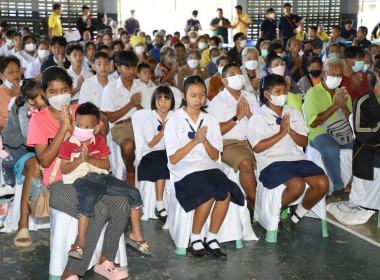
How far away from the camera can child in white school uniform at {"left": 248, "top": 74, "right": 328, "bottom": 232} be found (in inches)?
161

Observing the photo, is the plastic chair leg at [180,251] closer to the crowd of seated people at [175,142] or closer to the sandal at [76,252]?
the crowd of seated people at [175,142]

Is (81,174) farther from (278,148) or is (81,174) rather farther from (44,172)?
(278,148)

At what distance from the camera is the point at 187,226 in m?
3.89

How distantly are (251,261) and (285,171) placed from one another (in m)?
0.71

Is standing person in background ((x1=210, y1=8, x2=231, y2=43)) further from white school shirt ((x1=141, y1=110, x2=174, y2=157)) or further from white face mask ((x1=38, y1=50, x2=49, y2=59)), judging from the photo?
white school shirt ((x1=141, y1=110, x2=174, y2=157))

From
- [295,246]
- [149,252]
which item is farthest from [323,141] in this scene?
[149,252]

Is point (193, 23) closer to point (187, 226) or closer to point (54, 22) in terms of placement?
point (54, 22)

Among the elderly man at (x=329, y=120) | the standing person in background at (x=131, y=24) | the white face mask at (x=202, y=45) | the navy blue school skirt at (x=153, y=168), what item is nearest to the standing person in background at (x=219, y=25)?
the standing person in background at (x=131, y=24)

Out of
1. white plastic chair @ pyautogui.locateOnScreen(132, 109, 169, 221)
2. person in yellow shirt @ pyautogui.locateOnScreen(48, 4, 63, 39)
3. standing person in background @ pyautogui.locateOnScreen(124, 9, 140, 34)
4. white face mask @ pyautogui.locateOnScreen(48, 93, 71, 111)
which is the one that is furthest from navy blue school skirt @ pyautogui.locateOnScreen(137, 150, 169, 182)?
standing person in background @ pyautogui.locateOnScreen(124, 9, 140, 34)

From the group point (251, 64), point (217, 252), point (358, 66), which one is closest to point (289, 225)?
point (217, 252)

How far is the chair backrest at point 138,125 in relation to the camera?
4.75m

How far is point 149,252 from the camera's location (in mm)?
3781

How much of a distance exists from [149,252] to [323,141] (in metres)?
1.93

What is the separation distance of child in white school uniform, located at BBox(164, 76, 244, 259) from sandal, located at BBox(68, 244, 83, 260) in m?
0.81
